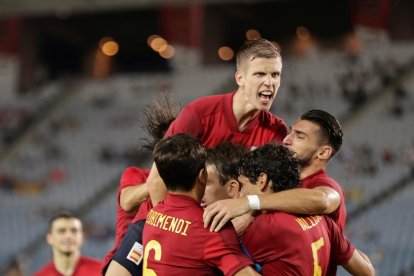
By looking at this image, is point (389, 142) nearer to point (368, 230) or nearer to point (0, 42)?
point (368, 230)

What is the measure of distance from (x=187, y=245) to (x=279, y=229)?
20.0 inches

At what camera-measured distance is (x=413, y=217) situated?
53.5 feet

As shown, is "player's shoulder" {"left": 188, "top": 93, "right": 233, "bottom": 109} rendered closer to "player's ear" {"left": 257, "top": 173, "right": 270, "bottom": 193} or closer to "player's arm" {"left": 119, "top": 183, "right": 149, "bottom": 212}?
"player's arm" {"left": 119, "top": 183, "right": 149, "bottom": 212}

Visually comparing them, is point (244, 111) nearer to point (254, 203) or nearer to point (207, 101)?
point (207, 101)

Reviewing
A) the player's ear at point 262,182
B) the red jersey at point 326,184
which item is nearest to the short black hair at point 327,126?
the red jersey at point 326,184

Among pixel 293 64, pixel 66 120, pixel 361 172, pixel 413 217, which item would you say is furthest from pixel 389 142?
pixel 66 120

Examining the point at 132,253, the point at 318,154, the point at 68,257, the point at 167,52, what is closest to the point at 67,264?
the point at 68,257

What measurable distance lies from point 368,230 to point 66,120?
36.5ft

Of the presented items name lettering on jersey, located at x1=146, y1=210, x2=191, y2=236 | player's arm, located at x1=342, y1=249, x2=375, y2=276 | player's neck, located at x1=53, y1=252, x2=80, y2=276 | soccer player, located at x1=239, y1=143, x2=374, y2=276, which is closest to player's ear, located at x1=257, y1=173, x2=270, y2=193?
soccer player, located at x1=239, y1=143, x2=374, y2=276

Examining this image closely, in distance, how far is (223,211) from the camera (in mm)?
4176

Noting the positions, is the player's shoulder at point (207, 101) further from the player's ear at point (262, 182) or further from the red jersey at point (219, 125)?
the player's ear at point (262, 182)

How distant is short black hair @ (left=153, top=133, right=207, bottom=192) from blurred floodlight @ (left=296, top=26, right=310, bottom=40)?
2144 cm

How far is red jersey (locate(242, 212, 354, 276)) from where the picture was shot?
14.0ft

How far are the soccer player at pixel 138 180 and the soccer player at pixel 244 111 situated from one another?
0.36m
